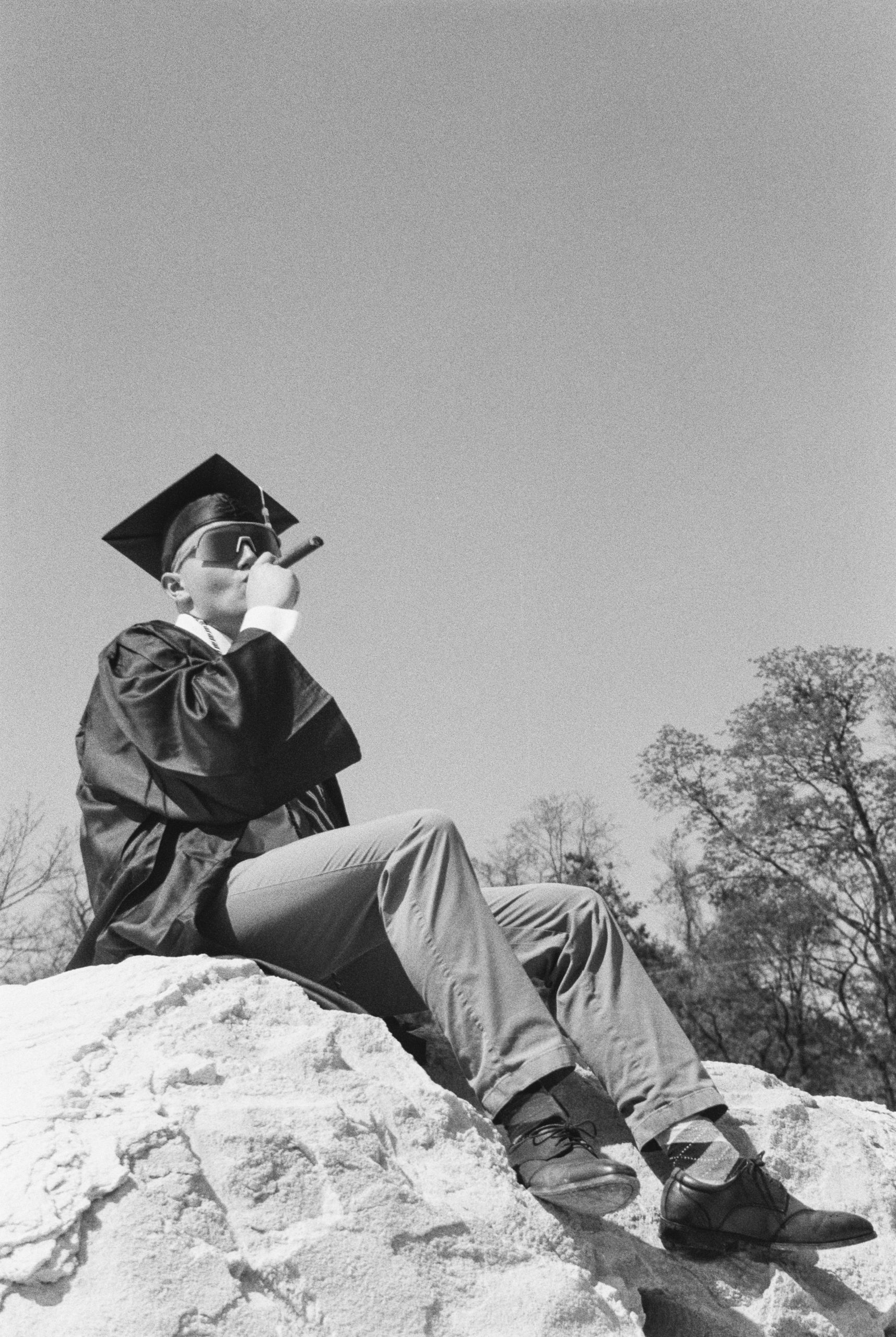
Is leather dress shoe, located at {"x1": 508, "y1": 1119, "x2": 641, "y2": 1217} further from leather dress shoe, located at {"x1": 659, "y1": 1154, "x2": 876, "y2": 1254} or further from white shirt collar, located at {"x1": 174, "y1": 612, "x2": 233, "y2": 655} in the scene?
white shirt collar, located at {"x1": 174, "y1": 612, "x2": 233, "y2": 655}

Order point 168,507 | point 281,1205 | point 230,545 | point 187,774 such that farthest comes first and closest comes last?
1. point 168,507
2. point 230,545
3. point 187,774
4. point 281,1205

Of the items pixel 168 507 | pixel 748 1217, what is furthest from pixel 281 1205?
pixel 168 507

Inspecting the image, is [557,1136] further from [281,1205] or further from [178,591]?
[178,591]

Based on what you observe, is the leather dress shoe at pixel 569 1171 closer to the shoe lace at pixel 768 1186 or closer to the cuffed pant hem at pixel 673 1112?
the cuffed pant hem at pixel 673 1112

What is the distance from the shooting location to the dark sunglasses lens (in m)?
3.66

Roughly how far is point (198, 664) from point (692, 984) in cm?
1600

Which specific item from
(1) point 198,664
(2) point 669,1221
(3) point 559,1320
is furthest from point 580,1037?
(1) point 198,664

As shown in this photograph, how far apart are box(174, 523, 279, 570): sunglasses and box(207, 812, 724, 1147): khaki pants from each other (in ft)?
3.73

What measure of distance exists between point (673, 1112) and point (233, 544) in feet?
6.97

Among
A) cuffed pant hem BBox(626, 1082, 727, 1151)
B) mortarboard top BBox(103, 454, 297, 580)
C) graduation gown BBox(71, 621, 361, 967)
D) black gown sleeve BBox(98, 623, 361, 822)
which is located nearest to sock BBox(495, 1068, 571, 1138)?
cuffed pant hem BBox(626, 1082, 727, 1151)

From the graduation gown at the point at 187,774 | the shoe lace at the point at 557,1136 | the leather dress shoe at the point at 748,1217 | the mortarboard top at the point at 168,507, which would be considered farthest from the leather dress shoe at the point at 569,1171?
the mortarboard top at the point at 168,507

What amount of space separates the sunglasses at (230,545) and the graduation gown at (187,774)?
0.60 m

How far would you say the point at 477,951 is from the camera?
8.24 ft

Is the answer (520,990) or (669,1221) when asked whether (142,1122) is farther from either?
(669,1221)
